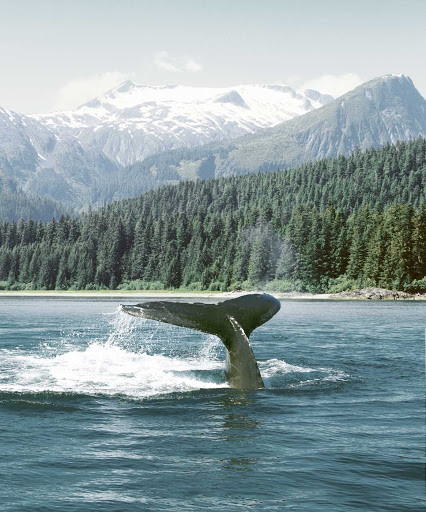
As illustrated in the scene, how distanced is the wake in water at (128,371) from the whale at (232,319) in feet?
3.78

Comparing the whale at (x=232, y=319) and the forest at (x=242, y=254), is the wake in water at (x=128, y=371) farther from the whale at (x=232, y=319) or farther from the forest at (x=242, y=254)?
the forest at (x=242, y=254)

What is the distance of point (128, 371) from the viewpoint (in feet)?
81.9

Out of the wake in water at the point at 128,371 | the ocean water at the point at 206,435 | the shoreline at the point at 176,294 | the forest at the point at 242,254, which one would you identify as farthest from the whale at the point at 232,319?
the forest at the point at 242,254

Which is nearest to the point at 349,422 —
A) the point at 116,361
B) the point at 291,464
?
the point at 291,464

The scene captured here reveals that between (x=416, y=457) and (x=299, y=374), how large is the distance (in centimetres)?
1081

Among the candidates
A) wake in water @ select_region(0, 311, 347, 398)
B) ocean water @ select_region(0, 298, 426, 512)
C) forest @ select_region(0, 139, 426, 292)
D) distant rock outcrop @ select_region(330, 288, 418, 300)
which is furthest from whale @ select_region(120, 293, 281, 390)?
forest @ select_region(0, 139, 426, 292)

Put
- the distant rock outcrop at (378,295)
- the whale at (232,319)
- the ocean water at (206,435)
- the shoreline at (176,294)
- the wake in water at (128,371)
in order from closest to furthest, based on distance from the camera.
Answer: the ocean water at (206,435) → the whale at (232,319) → the wake in water at (128,371) → the distant rock outcrop at (378,295) → the shoreline at (176,294)

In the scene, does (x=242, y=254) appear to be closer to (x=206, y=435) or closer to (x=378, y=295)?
(x=378, y=295)

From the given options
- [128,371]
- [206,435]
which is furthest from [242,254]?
[206,435]

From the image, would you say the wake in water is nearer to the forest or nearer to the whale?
the whale

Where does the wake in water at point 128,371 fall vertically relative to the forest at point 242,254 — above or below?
below

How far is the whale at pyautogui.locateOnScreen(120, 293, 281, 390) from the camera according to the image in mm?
17938

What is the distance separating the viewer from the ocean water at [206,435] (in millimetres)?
11297

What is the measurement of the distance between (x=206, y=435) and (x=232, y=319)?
14.6ft
